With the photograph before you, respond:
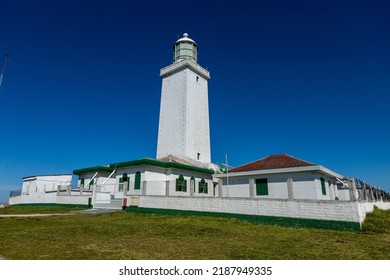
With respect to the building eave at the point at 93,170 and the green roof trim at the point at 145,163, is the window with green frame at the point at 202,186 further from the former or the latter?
the building eave at the point at 93,170

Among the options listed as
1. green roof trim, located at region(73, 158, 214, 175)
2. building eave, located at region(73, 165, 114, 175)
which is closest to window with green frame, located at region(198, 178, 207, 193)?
green roof trim, located at region(73, 158, 214, 175)

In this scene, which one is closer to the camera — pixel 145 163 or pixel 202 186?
pixel 145 163

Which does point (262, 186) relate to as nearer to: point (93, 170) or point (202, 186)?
point (202, 186)

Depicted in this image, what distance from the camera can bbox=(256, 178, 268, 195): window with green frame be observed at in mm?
16328

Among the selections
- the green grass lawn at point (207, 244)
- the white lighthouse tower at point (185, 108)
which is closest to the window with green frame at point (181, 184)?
the white lighthouse tower at point (185, 108)

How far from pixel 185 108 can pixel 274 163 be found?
1239 cm

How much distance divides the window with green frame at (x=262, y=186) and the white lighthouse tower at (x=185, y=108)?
1026 centimetres

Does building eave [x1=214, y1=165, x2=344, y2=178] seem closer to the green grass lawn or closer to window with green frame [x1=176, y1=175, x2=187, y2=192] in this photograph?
window with green frame [x1=176, y1=175, x2=187, y2=192]

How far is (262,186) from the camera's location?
16578 mm

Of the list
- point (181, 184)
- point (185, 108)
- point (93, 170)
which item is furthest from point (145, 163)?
point (185, 108)

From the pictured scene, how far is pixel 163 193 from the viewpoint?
655 inches
